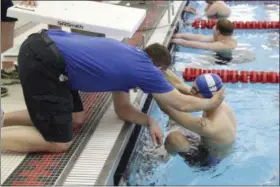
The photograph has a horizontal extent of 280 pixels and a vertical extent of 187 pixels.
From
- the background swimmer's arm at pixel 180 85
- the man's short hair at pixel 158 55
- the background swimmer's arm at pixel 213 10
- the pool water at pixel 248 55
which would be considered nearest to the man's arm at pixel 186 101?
the man's short hair at pixel 158 55

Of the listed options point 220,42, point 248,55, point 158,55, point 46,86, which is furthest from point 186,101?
point 248,55

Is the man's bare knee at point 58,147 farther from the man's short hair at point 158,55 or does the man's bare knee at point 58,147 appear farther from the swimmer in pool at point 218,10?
the swimmer in pool at point 218,10

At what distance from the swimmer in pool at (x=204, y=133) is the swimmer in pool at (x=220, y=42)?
2660 millimetres

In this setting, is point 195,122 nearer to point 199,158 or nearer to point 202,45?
point 199,158

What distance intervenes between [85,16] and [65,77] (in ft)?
3.62

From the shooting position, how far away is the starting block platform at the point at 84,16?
11.3 feet

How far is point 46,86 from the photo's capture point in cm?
275

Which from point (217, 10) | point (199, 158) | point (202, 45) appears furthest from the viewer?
point (217, 10)

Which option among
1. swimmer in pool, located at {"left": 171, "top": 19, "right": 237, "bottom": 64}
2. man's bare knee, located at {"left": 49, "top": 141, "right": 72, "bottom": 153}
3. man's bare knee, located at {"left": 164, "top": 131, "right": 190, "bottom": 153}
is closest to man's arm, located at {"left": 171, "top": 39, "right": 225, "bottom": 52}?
swimmer in pool, located at {"left": 171, "top": 19, "right": 237, "bottom": 64}

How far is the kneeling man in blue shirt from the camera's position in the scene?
2744 mm

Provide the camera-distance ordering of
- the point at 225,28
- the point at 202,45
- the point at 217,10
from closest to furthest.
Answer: the point at 225,28
the point at 202,45
the point at 217,10

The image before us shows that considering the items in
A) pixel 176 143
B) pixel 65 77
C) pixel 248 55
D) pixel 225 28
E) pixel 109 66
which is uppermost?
pixel 109 66

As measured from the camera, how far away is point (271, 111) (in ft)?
14.7

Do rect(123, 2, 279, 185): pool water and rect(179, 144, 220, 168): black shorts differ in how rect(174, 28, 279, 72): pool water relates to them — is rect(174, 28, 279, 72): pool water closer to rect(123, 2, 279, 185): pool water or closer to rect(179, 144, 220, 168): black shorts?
rect(123, 2, 279, 185): pool water
